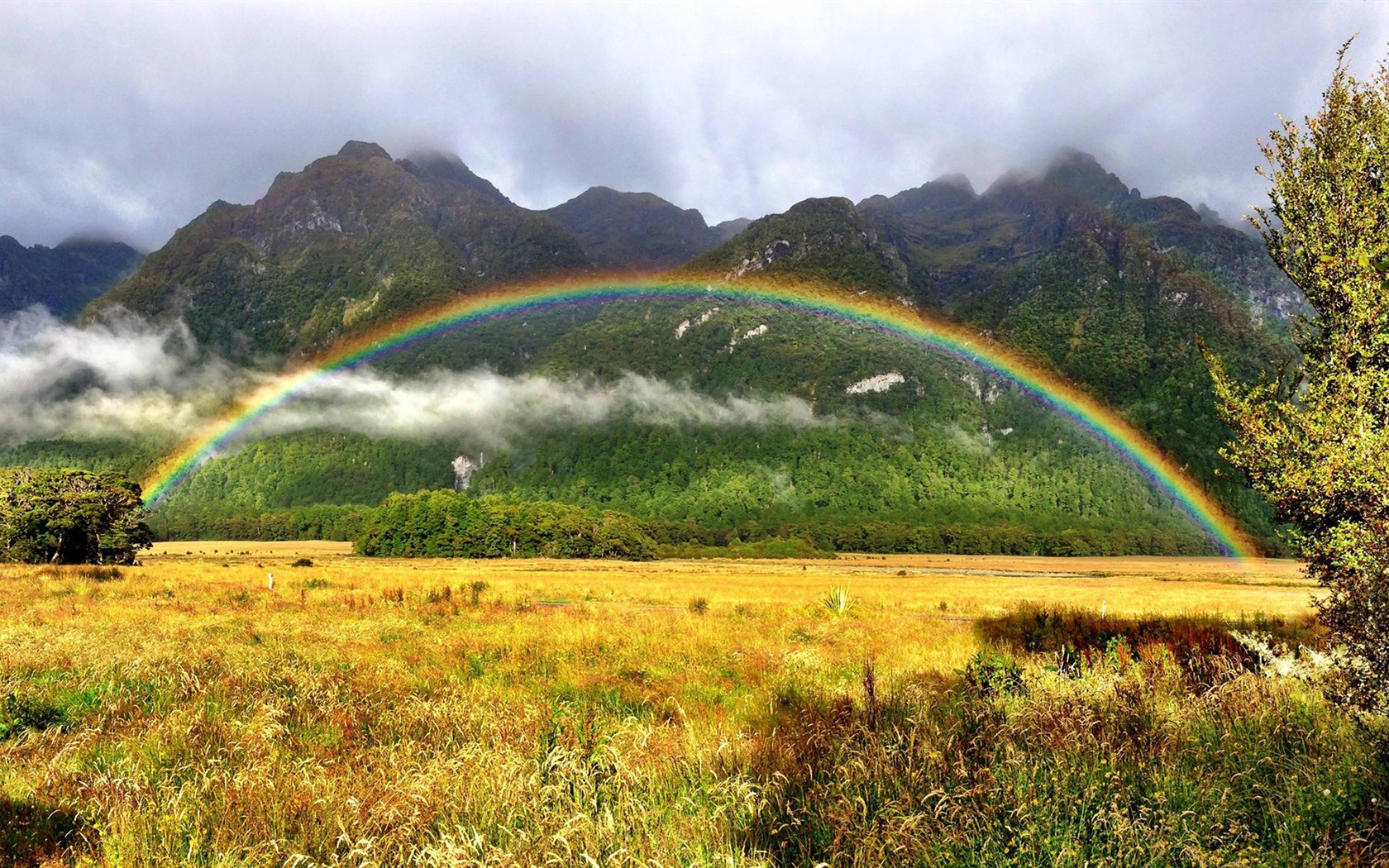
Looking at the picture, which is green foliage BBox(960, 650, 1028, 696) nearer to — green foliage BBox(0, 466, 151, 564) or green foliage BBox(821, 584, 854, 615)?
green foliage BBox(821, 584, 854, 615)

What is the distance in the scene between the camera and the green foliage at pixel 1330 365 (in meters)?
8.41

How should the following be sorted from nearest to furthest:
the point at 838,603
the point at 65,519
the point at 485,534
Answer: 1. the point at 838,603
2. the point at 65,519
3. the point at 485,534

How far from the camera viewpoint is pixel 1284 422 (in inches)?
392

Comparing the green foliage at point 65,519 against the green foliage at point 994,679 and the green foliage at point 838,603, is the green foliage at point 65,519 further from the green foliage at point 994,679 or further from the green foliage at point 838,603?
the green foliage at point 994,679

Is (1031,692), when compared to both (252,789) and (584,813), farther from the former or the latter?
(252,789)

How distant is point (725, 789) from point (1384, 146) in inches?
519

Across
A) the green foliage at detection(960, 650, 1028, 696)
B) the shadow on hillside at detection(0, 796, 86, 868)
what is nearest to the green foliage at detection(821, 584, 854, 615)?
the green foliage at detection(960, 650, 1028, 696)

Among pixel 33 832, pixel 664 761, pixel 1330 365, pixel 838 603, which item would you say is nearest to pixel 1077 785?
pixel 664 761

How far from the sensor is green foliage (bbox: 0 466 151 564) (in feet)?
163

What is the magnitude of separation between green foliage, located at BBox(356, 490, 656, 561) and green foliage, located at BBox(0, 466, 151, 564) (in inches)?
2496

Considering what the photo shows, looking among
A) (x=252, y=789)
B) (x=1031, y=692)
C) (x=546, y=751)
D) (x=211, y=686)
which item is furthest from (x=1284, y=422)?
(x=211, y=686)

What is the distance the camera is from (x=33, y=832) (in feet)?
14.3

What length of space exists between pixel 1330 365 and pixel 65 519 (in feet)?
232

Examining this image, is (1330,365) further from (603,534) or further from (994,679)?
(603,534)
